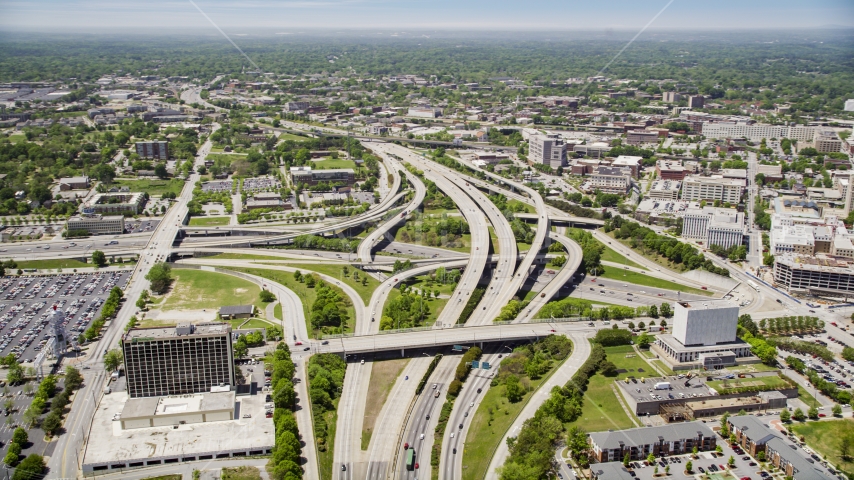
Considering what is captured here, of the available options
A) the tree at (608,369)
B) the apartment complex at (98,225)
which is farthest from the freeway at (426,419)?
the apartment complex at (98,225)

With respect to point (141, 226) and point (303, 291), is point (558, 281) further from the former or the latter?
point (141, 226)

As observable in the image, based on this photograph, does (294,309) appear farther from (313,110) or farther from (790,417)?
(313,110)

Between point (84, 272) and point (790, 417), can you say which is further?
point (84, 272)

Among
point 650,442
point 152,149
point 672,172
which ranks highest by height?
point 152,149

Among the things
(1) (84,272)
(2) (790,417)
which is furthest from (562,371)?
(1) (84,272)

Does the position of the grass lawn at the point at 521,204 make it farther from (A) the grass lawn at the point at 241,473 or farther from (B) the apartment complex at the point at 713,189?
(A) the grass lawn at the point at 241,473

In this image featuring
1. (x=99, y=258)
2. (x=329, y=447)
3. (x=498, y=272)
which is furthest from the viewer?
(x=99, y=258)

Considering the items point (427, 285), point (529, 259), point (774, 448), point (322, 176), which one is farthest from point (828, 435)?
point (322, 176)
